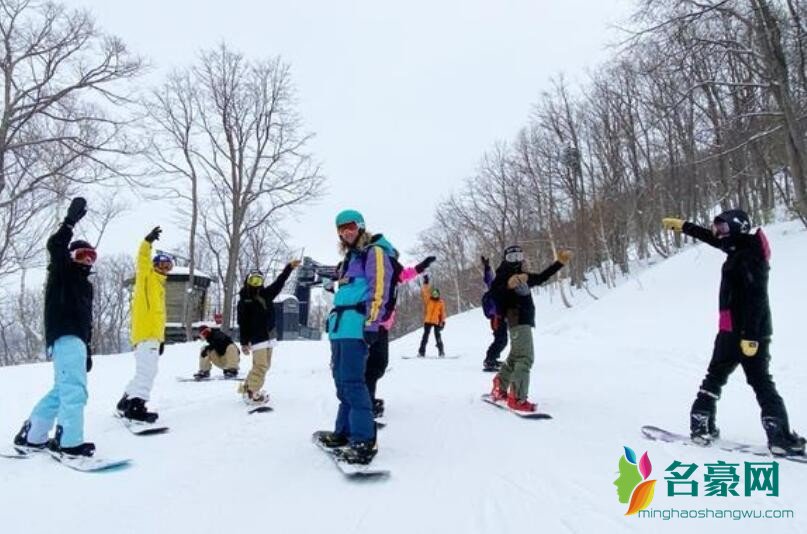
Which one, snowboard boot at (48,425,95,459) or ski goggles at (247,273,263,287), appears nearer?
snowboard boot at (48,425,95,459)

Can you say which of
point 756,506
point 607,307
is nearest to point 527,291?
point 756,506

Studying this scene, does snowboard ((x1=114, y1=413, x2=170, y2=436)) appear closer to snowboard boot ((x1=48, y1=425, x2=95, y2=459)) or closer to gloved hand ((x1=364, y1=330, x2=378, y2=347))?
snowboard boot ((x1=48, y1=425, x2=95, y2=459))

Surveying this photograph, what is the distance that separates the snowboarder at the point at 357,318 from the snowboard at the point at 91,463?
1.74m

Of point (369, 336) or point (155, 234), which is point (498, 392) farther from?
point (155, 234)

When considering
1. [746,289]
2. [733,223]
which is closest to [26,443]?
[746,289]

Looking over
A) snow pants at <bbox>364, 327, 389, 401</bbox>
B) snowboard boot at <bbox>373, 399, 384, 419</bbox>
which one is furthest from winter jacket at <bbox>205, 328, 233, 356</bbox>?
snow pants at <bbox>364, 327, 389, 401</bbox>

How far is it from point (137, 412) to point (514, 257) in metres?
4.85

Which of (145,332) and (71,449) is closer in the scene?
(71,449)

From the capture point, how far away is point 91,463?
4.30 metres

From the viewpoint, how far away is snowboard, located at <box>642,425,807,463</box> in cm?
443

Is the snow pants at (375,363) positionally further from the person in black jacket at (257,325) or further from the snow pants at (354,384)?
the person in black jacket at (257,325)

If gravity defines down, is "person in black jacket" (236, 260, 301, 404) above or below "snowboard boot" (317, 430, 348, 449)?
above

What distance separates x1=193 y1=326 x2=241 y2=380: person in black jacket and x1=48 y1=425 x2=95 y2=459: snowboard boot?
6.25 meters

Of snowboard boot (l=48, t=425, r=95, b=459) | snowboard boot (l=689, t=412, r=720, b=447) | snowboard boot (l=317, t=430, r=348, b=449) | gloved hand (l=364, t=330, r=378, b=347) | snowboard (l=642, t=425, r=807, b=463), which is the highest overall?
gloved hand (l=364, t=330, r=378, b=347)
